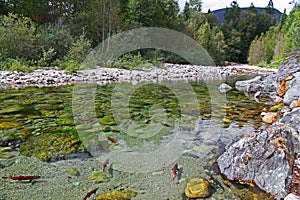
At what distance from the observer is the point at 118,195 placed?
6.59ft

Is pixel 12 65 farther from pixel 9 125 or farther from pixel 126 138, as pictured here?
pixel 126 138

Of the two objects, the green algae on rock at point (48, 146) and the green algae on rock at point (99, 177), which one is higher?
the green algae on rock at point (48, 146)

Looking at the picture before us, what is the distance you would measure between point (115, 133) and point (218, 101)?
3.57 metres

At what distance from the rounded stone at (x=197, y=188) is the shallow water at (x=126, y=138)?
0.05 meters

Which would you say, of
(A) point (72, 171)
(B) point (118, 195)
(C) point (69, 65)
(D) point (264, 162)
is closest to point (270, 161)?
(D) point (264, 162)

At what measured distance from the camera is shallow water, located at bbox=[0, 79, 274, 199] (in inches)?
88.0

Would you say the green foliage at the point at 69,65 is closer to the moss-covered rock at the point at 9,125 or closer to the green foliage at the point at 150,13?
the moss-covered rock at the point at 9,125

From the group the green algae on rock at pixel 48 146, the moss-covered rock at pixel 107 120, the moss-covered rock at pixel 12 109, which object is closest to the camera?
the green algae on rock at pixel 48 146

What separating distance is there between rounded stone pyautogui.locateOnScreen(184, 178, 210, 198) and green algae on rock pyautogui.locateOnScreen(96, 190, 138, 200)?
0.45 m

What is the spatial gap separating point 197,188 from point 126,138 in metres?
1.50

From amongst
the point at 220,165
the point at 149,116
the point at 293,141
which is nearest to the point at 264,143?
the point at 293,141

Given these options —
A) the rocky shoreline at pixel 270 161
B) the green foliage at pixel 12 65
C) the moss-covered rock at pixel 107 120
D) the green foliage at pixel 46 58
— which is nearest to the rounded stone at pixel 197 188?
the rocky shoreline at pixel 270 161

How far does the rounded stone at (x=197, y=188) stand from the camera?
203 centimetres

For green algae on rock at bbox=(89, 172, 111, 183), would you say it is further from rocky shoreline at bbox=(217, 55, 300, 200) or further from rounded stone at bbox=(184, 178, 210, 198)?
rocky shoreline at bbox=(217, 55, 300, 200)
